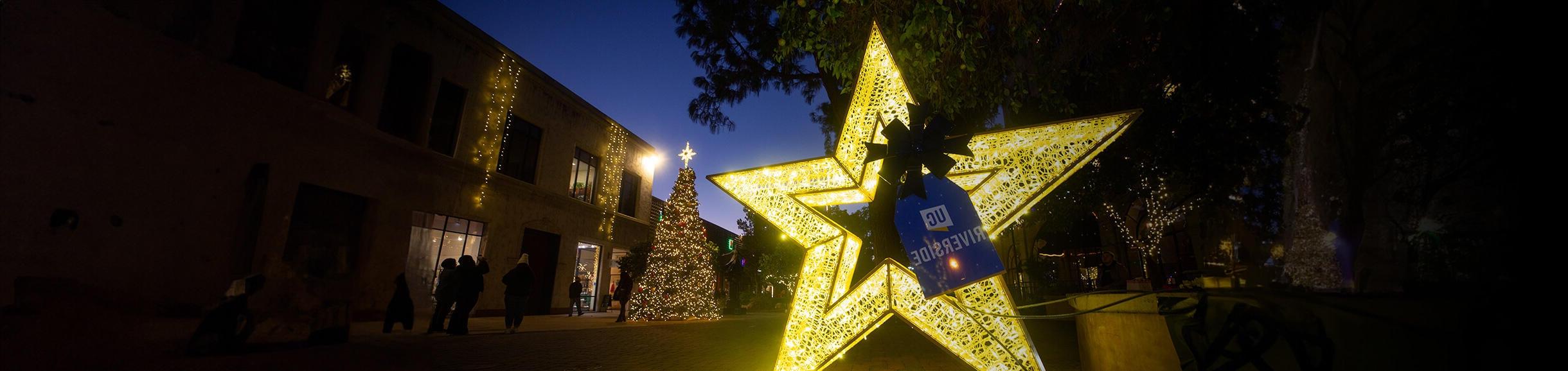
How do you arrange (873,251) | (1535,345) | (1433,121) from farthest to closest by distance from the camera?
(1433,121) → (873,251) → (1535,345)

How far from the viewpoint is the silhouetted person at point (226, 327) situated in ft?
18.2

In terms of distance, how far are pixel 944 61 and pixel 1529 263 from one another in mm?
3790

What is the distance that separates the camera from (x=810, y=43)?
4891mm

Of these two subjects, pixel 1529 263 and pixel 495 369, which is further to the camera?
pixel 495 369

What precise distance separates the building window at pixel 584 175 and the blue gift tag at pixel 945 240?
1633cm

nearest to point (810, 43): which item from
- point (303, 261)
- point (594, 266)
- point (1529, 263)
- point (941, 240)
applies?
point (941, 240)

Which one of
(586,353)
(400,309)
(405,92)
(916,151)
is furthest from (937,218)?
(405,92)

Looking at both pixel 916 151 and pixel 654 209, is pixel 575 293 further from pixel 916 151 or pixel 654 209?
pixel 916 151

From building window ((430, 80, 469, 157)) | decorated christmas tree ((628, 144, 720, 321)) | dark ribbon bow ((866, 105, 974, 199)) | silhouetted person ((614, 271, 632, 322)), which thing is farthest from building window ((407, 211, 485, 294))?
dark ribbon bow ((866, 105, 974, 199))

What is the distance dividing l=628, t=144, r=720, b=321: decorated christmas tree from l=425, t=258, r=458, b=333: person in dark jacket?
19.4ft

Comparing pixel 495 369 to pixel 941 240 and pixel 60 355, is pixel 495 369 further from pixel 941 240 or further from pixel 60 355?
pixel 941 240

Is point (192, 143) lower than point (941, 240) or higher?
higher

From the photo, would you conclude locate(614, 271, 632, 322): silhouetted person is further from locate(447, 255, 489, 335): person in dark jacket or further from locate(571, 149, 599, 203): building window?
locate(447, 255, 489, 335): person in dark jacket

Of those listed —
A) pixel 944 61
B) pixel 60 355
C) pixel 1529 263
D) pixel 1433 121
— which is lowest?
pixel 60 355
